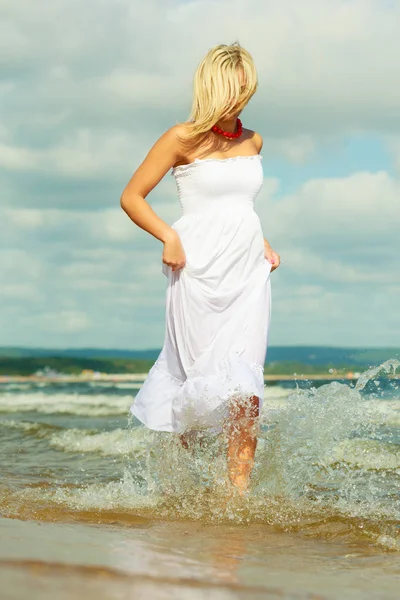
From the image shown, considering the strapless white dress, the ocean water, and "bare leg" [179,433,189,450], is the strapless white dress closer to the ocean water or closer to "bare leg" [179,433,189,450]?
"bare leg" [179,433,189,450]

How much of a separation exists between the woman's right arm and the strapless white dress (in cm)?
9

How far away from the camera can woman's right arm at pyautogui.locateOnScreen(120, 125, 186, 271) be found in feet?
14.1

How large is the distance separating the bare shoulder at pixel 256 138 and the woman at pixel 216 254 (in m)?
0.14

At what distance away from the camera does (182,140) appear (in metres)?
4.27

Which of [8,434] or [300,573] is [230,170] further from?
[8,434]

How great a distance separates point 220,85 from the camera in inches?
163

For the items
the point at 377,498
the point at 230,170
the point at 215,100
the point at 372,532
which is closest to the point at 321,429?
the point at 377,498

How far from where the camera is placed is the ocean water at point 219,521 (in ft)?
7.98

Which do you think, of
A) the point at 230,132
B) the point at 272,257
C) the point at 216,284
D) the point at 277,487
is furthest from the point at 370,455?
the point at 230,132

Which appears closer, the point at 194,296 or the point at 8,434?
the point at 194,296

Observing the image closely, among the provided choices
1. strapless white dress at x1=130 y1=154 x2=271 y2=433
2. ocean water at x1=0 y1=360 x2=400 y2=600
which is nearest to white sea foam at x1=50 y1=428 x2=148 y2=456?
ocean water at x1=0 y1=360 x2=400 y2=600

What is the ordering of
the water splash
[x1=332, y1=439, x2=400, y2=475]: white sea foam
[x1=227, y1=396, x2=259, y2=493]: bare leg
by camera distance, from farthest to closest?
1. [x1=332, y1=439, x2=400, y2=475]: white sea foam
2. [x1=227, y1=396, x2=259, y2=493]: bare leg
3. the water splash

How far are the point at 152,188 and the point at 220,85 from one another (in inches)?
24.9

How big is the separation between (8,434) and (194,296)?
625cm
